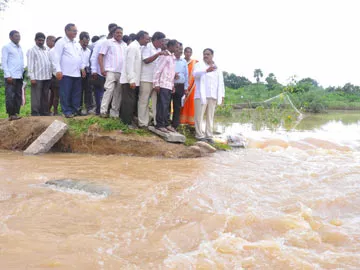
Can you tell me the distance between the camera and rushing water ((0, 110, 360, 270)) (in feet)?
6.80

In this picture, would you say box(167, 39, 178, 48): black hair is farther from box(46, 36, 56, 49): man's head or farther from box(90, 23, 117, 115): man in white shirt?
box(46, 36, 56, 49): man's head

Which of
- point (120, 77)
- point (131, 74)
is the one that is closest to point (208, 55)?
point (131, 74)

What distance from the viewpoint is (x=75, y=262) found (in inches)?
77.8

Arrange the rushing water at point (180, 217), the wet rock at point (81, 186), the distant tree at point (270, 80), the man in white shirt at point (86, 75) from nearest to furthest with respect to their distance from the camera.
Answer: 1. the rushing water at point (180, 217)
2. the wet rock at point (81, 186)
3. the man in white shirt at point (86, 75)
4. the distant tree at point (270, 80)

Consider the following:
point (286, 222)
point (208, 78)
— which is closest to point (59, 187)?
point (286, 222)

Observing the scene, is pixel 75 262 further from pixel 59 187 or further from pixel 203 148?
pixel 203 148

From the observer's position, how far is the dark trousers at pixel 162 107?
5762mm

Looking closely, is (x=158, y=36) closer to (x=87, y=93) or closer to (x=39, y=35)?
(x=87, y=93)

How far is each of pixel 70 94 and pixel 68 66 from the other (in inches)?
20.0

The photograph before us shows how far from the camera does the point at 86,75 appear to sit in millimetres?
6656

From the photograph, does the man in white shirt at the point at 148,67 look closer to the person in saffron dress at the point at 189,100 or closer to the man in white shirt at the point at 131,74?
the man in white shirt at the point at 131,74

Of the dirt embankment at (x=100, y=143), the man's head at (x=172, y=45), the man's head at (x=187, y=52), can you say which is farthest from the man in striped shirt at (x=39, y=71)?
the man's head at (x=187, y=52)

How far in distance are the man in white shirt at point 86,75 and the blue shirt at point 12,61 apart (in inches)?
42.8

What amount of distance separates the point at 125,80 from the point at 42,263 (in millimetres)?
4039
